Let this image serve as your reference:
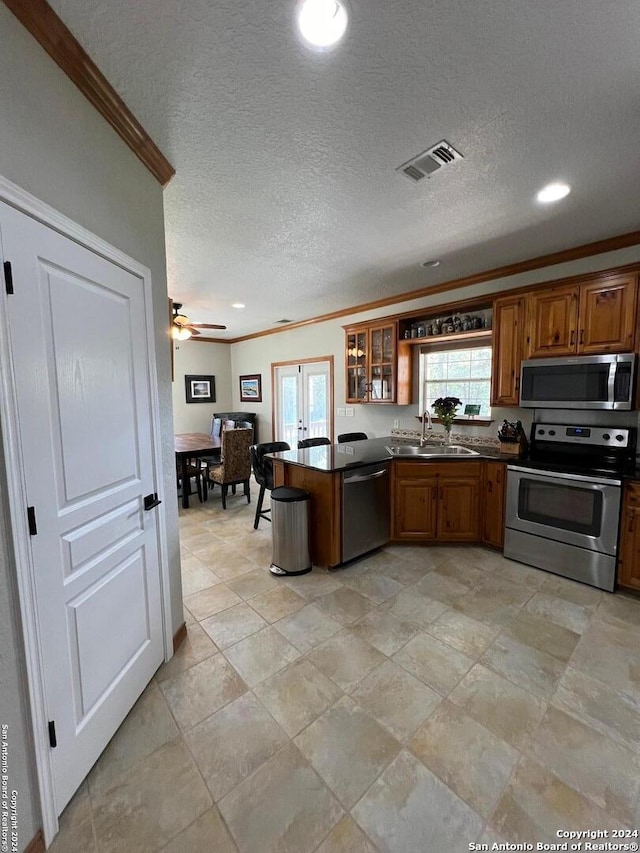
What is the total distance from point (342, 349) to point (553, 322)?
2.78 m

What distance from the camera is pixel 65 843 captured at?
3.81ft

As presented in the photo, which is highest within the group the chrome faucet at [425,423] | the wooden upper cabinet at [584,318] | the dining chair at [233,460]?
the wooden upper cabinet at [584,318]

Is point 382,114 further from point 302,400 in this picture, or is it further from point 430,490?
point 302,400

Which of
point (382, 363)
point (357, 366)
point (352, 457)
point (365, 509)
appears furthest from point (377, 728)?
point (357, 366)

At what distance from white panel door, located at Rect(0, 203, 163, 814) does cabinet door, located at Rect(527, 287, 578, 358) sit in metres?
3.18

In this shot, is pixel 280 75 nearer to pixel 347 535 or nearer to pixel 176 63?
pixel 176 63

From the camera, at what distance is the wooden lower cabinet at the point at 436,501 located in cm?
333

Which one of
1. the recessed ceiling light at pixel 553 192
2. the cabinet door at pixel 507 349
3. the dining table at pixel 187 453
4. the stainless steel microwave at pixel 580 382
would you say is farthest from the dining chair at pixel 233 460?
the recessed ceiling light at pixel 553 192

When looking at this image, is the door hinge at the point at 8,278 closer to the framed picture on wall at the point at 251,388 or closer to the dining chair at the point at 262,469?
the dining chair at the point at 262,469

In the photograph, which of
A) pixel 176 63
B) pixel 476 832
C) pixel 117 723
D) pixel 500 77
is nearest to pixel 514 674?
pixel 476 832

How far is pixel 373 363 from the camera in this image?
14.9ft

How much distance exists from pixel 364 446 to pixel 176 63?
10.4 feet

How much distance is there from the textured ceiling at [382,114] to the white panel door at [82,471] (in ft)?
2.44

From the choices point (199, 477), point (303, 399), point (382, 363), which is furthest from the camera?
point (303, 399)
